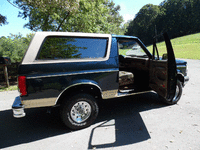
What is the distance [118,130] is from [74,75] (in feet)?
5.31

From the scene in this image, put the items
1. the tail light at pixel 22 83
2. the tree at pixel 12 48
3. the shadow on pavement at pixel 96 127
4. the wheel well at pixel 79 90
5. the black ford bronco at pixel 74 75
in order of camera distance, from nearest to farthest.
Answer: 1. the tail light at pixel 22 83
2. the black ford bronco at pixel 74 75
3. the shadow on pavement at pixel 96 127
4. the wheel well at pixel 79 90
5. the tree at pixel 12 48

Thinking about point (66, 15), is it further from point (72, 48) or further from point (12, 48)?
point (72, 48)

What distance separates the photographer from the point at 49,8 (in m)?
7.32

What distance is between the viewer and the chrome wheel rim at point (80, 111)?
11.1ft

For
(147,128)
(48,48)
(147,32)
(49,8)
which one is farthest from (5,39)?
(147,32)

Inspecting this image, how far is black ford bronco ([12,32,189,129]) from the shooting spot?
2973 mm

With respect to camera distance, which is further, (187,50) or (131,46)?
(187,50)

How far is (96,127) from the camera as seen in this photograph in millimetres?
3568

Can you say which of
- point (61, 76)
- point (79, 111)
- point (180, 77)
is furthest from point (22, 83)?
point (180, 77)

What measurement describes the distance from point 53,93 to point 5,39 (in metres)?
8.62

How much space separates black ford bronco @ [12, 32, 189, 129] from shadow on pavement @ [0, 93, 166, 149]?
57cm

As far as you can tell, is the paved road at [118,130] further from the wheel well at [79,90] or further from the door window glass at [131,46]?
the door window glass at [131,46]

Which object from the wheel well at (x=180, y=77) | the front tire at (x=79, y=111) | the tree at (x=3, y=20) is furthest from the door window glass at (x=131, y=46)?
Result: the tree at (x=3, y=20)

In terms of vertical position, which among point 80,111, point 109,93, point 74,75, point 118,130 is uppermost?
point 74,75
